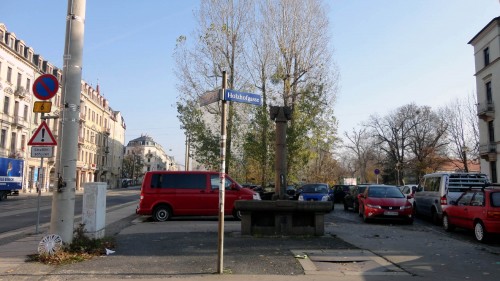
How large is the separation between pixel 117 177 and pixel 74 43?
97.7 meters

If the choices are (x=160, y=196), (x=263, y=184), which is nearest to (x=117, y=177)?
(x=263, y=184)

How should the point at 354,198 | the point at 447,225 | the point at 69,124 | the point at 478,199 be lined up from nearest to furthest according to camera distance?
the point at 69,124 < the point at 478,199 < the point at 447,225 < the point at 354,198

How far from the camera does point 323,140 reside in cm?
3081

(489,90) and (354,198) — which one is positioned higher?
(489,90)

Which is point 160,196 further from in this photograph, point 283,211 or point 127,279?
point 127,279

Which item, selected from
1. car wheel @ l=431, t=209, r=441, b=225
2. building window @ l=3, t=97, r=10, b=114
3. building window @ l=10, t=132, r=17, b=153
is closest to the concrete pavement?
car wheel @ l=431, t=209, r=441, b=225

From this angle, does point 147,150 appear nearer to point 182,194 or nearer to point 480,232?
point 182,194

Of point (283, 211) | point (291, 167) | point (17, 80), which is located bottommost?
point (283, 211)

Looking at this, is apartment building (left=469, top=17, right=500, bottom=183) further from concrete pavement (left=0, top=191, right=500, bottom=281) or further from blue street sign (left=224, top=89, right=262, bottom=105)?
blue street sign (left=224, top=89, right=262, bottom=105)

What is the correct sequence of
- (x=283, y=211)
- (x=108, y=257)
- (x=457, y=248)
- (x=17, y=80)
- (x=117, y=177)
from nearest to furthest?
1. (x=108, y=257)
2. (x=457, y=248)
3. (x=283, y=211)
4. (x=17, y=80)
5. (x=117, y=177)

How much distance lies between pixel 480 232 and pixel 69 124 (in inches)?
427

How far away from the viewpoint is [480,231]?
1156 cm

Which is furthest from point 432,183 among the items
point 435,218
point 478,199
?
point 478,199

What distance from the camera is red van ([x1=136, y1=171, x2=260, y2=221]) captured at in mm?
16484
